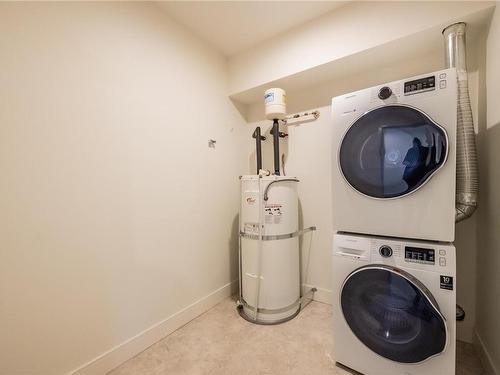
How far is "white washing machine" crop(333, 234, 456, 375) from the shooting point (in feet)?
3.34

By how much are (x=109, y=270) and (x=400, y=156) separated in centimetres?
179

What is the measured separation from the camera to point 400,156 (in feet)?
3.71

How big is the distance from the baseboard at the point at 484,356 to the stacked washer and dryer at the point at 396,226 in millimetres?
431

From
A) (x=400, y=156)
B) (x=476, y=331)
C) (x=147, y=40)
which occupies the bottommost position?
(x=476, y=331)

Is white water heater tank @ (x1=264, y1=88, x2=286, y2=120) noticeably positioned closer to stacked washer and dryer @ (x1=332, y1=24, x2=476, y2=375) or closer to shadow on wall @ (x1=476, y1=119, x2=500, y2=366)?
stacked washer and dryer @ (x1=332, y1=24, x2=476, y2=375)

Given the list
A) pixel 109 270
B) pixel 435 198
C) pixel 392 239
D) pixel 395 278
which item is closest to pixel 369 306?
pixel 395 278

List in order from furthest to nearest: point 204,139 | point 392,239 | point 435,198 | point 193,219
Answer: point 204,139 < point 193,219 < point 392,239 < point 435,198

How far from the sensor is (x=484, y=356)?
4.25ft

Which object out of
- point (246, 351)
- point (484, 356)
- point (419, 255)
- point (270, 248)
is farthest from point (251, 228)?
point (484, 356)

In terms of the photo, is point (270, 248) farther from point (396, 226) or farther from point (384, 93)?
point (384, 93)

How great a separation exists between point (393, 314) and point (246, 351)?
949 millimetres

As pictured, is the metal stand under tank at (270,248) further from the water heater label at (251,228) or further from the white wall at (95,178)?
the white wall at (95,178)

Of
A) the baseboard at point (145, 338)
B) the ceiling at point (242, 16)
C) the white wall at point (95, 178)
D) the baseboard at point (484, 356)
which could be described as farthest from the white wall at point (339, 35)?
the baseboard at point (145, 338)

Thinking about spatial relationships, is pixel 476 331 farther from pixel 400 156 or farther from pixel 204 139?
pixel 204 139
